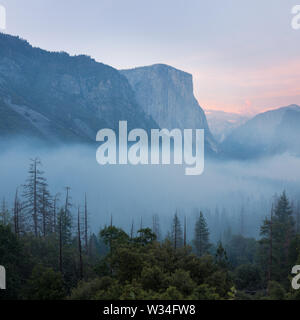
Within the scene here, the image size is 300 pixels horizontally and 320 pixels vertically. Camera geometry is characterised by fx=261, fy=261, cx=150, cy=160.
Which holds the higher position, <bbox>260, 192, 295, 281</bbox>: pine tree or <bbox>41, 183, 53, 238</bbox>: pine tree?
<bbox>41, 183, 53, 238</bbox>: pine tree

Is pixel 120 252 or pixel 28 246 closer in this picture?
pixel 120 252

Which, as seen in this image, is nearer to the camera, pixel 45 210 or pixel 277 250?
pixel 277 250

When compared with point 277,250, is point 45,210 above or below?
above

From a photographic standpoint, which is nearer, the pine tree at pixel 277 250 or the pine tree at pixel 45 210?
the pine tree at pixel 277 250

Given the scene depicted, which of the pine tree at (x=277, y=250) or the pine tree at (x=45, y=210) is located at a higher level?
the pine tree at (x=45, y=210)

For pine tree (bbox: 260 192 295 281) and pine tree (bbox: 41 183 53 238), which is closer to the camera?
pine tree (bbox: 260 192 295 281)
